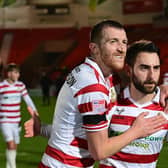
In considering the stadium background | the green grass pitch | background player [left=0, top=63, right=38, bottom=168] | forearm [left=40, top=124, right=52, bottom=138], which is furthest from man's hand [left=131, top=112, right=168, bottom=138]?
the stadium background

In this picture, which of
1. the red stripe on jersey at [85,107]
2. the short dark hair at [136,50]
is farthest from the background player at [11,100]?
the red stripe on jersey at [85,107]

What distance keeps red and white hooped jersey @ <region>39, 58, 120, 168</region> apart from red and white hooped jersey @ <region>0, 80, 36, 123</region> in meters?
6.64

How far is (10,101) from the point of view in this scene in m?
10.5

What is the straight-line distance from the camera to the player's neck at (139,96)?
397 cm

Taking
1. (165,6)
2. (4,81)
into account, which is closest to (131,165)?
(4,81)

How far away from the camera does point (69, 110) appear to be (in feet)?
11.9

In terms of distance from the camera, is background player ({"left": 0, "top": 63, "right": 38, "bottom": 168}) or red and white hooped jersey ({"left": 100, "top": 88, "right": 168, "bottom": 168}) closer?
red and white hooped jersey ({"left": 100, "top": 88, "right": 168, "bottom": 168})

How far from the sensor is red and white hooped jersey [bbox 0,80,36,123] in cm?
1042

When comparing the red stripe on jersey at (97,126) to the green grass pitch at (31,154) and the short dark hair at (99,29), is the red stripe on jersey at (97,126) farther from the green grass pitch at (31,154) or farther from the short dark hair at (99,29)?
the green grass pitch at (31,154)

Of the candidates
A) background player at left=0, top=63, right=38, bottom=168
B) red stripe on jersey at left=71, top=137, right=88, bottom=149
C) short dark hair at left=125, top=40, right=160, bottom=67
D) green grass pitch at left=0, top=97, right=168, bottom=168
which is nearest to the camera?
red stripe on jersey at left=71, top=137, right=88, bottom=149

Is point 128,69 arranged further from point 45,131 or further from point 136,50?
point 45,131

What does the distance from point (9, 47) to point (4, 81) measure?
109 feet

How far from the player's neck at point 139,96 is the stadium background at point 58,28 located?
1366 inches

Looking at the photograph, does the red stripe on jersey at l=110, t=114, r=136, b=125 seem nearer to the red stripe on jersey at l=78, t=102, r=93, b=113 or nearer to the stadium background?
the red stripe on jersey at l=78, t=102, r=93, b=113
